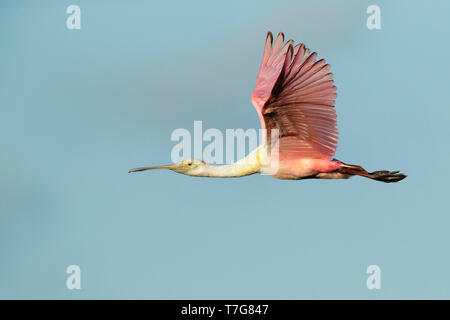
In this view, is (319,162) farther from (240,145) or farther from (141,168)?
(141,168)

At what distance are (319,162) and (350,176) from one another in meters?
0.68

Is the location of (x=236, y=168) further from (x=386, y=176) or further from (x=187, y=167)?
(x=386, y=176)

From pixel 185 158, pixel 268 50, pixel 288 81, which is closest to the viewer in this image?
pixel 288 81

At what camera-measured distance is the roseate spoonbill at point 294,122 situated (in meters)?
11.8

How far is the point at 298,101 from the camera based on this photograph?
1203 centimetres

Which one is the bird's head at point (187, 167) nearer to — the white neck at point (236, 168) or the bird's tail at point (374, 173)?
the white neck at point (236, 168)

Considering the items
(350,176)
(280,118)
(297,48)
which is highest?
(297,48)

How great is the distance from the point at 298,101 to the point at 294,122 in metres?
0.46

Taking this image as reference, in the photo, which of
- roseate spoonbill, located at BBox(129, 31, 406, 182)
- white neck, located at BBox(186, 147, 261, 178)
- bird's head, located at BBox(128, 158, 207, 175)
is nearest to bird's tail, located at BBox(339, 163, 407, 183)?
roseate spoonbill, located at BBox(129, 31, 406, 182)

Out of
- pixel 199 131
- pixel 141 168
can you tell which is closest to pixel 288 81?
pixel 199 131

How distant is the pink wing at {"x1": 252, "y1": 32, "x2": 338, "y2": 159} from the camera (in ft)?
38.6

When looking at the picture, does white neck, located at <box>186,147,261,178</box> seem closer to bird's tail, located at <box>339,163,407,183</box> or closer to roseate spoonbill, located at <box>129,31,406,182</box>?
roseate spoonbill, located at <box>129,31,406,182</box>

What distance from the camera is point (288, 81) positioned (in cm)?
1174

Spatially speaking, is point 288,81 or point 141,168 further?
point 141,168
